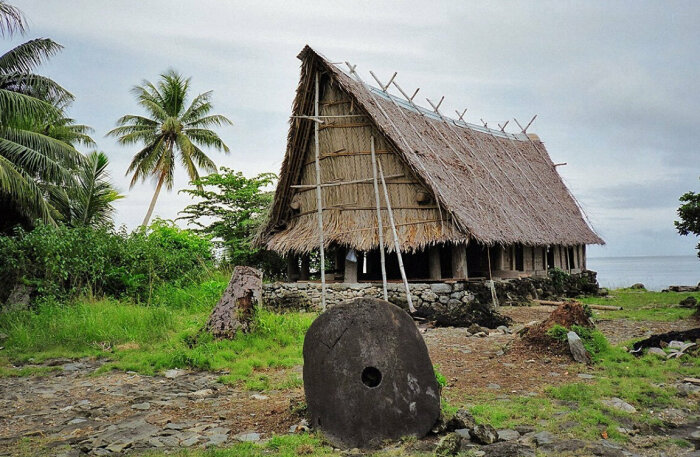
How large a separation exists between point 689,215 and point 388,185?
10.1 m

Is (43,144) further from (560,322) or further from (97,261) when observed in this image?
(560,322)

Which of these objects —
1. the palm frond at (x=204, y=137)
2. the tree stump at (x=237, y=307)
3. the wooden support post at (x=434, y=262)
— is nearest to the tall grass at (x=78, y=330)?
the tree stump at (x=237, y=307)

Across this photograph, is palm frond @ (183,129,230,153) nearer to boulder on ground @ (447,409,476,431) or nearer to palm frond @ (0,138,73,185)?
palm frond @ (0,138,73,185)

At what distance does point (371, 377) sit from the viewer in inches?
194

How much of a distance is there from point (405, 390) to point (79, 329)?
7146mm

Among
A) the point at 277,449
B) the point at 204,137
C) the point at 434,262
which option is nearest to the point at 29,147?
the point at 204,137

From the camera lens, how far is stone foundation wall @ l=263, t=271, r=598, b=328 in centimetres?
1167

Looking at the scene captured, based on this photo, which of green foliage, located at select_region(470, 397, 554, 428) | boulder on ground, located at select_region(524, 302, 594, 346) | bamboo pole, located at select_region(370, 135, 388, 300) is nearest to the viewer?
green foliage, located at select_region(470, 397, 554, 428)

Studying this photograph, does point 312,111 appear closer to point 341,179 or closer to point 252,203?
point 341,179

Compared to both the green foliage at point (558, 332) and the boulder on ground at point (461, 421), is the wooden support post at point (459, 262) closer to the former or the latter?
the green foliage at point (558, 332)

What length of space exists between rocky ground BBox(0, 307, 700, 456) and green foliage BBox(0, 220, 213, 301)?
4247mm

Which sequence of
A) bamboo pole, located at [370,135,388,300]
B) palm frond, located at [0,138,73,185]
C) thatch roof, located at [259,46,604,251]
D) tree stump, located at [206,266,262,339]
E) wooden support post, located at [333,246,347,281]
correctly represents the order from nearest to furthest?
tree stump, located at [206,266,262,339] → bamboo pole, located at [370,135,388,300] → thatch roof, located at [259,46,604,251] → wooden support post, located at [333,246,347,281] → palm frond, located at [0,138,73,185]

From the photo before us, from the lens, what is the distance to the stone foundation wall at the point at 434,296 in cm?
1167

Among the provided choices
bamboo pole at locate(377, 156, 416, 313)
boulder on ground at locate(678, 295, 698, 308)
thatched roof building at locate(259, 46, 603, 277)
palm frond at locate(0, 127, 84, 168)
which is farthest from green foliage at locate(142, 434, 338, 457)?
palm frond at locate(0, 127, 84, 168)
